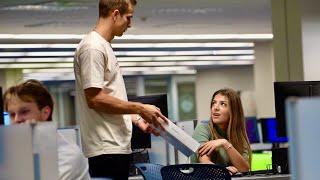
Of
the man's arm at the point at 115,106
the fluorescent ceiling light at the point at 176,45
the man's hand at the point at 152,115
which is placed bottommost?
the man's hand at the point at 152,115

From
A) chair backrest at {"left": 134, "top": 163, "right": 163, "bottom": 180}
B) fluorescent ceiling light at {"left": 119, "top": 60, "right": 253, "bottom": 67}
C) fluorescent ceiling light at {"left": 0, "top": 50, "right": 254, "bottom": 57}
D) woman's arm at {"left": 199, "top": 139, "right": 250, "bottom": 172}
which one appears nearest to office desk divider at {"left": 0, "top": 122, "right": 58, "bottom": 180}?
chair backrest at {"left": 134, "top": 163, "right": 163, "bottom": 180}

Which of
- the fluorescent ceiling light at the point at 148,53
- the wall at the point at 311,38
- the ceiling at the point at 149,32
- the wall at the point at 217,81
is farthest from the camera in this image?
the wall at the point at 217,81

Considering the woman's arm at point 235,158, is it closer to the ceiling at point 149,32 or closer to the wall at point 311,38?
the wall at point 311,38

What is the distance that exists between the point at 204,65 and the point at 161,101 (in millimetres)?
14821

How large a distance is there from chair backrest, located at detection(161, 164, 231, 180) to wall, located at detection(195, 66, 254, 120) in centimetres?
1597

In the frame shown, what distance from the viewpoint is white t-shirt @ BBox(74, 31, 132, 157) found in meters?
2.79

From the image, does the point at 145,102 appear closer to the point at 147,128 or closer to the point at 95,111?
the point at 147,128

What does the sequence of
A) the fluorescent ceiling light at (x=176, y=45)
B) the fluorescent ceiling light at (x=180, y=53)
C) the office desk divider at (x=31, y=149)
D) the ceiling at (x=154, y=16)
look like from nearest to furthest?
the office desk divider at (x=31, y=149)
the ceiling at (x=154, y=16)
the fluorescent ceiling light at (x=176, y=45)
the fluorescent ceiling light at (x=180, y=53)

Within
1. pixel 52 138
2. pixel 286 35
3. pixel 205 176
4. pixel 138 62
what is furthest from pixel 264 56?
pixel 52 138

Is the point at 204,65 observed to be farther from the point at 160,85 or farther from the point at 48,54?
the point at 48,54

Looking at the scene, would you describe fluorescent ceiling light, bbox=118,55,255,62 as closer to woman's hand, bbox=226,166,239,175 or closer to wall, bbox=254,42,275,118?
wall, bbox=254,42,275,118

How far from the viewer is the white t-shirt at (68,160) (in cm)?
217

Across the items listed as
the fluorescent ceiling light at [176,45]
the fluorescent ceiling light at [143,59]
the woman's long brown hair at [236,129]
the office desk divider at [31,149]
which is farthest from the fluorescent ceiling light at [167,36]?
the office desk divider at [31,149]

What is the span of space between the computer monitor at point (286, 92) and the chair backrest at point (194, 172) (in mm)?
1035
